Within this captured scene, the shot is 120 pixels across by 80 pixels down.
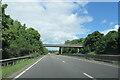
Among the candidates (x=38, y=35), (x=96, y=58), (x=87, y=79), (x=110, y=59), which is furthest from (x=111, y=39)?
(x=87, y=79)

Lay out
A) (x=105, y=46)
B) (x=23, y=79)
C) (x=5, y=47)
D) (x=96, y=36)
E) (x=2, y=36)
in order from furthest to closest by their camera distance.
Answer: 1. (x=96, y=36)
2. (x=105, y=46)
3. (x=5, y=47)
4. (x=2, y=36)
5. (x=23, y=79)

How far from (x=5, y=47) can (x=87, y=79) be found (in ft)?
56.7

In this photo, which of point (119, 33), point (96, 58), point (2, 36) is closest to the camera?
point (2, 36)

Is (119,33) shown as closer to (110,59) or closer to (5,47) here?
(110,59)

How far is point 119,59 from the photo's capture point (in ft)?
78.8

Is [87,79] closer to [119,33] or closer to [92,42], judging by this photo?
[119,33]

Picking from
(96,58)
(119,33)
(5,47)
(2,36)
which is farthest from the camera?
(119,33)

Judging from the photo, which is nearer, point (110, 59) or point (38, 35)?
point (110, 59)

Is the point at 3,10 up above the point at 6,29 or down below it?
above

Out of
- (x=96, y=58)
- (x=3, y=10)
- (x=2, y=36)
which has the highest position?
(x=3, y=10)

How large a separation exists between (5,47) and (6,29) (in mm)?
3024

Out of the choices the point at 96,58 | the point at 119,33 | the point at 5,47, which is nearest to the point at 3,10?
the point at 5,47

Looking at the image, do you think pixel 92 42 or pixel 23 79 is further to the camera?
pixel 92 42

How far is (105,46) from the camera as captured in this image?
7431cm
